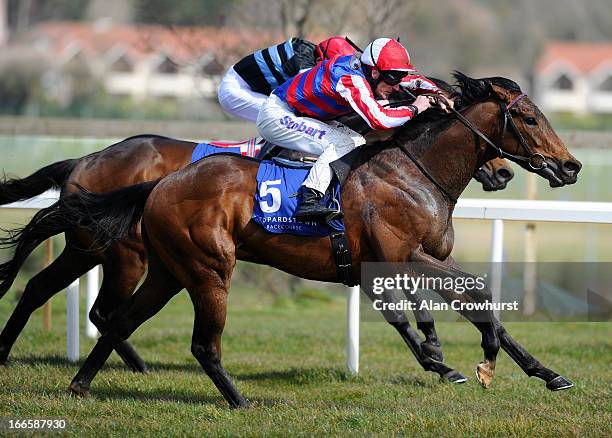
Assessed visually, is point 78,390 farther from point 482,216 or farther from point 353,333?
point 482,216

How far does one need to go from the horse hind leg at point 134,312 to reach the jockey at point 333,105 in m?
0.94

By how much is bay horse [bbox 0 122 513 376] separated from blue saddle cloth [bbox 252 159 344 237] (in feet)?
4.26

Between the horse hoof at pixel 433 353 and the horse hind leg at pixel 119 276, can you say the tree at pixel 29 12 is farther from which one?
the horse hoof at pixel 433 353

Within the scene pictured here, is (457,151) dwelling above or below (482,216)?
above

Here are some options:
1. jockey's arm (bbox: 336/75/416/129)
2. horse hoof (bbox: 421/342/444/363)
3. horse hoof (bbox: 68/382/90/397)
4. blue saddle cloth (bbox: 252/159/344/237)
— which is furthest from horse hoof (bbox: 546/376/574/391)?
horse hoof (bbox: 68/382/90/397)

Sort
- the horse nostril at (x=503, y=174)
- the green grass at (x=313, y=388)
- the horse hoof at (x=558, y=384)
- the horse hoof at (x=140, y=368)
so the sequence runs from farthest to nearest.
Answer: the horse hoof at (x=140, y=368) → the horse nostril at (x=503, y=174) → the horse hoof at (x=558, y=384) → the green grass at (x=313, y=388)

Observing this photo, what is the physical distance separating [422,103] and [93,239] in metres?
2.38

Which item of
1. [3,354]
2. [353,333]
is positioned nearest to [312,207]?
[353,333]

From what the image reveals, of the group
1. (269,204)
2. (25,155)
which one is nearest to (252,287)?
(25,155)

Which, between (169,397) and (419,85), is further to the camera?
(169,397)

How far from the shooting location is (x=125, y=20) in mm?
77812

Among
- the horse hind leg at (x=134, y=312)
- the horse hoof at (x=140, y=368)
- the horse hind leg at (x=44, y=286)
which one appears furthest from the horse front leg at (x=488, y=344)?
the horse hind leg at (x=44, y=286)

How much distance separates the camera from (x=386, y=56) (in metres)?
5.85

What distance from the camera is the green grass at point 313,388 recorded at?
532 centimetres
